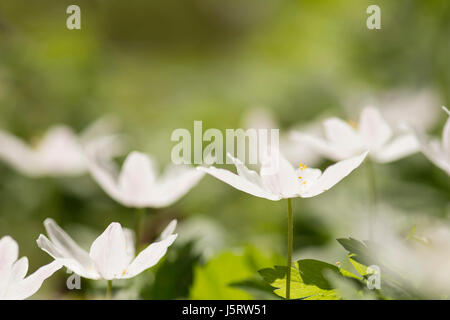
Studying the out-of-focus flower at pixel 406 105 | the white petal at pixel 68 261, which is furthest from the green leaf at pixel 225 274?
the out-of-focus flower at pixel 406 105

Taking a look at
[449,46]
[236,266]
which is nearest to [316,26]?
[449,46]

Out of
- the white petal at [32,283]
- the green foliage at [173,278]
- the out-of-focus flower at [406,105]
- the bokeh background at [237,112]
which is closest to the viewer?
the white petal at [32,283]

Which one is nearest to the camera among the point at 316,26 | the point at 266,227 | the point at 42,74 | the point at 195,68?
the point at 266,227

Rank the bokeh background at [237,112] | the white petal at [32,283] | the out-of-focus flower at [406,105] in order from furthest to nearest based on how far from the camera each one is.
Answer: the out-of-focus flower at [406,105], the bokeh background at [237,112], the white petal at [32,283]

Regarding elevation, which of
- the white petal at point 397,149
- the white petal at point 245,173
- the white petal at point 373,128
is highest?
the white petal at point 373,128

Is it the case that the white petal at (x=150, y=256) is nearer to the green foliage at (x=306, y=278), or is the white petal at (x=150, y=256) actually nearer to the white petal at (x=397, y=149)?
the green foliage at (x=306, y=278)
